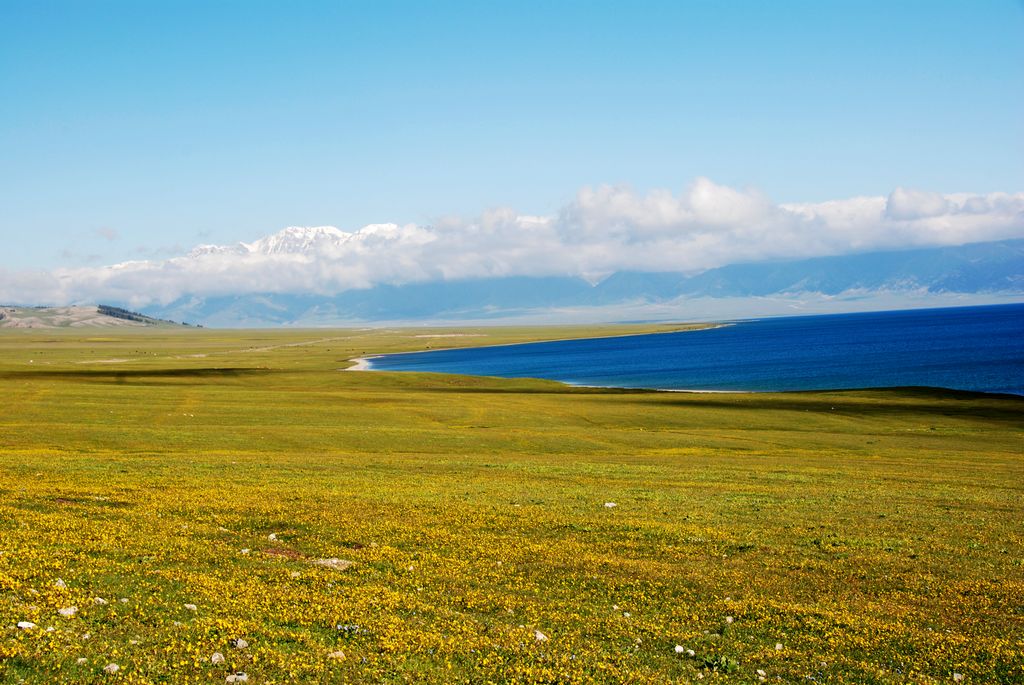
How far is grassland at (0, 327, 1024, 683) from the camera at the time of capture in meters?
14.3

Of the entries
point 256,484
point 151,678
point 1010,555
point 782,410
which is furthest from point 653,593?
point 782,410

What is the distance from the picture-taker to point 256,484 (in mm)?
32031

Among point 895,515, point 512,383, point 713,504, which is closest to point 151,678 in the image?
point 713,504

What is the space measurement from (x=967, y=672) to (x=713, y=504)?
16.3 meters

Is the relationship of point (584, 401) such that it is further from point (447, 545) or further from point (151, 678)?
point (151, 678)

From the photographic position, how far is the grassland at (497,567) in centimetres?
1431

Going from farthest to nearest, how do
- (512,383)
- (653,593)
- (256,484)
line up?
(512,383)
(256,484)
(653,593)

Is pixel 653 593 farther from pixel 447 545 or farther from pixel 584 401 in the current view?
pixel 584 401

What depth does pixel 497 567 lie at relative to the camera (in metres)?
20.5

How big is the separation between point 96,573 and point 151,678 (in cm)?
598

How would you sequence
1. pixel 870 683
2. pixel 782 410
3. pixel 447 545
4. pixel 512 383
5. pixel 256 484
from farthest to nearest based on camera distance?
pixel 512 383
pixel 782 410
pixel 256 484
pixel 447 545
pixel 870 683

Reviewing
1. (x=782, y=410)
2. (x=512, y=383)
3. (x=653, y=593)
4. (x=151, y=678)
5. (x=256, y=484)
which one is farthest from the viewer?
(x=512, y=383)

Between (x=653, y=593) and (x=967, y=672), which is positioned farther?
(x=653, y=593)

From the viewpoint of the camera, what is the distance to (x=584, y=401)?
9194 centimetres
